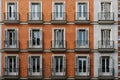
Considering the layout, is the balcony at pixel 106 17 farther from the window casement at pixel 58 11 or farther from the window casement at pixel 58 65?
the window casement at pixel 58 65

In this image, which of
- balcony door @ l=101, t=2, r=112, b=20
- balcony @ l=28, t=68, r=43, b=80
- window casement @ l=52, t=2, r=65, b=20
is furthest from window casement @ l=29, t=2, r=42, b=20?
balcony door @ l=101, t=2, r=112, b=20

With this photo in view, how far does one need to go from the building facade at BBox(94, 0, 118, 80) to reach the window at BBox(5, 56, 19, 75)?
A: 22.1ft

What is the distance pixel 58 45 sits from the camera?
36.0 m

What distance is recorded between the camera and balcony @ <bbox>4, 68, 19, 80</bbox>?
117 ft

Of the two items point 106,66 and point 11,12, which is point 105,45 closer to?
point 106,66

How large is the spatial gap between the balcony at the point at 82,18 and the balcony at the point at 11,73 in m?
6.66

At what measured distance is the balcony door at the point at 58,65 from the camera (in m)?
35.8

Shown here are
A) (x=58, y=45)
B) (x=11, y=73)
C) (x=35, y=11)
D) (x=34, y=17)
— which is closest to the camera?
(x=11, y=73)

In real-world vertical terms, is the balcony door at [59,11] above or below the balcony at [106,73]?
above

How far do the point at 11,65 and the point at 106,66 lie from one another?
813 cm

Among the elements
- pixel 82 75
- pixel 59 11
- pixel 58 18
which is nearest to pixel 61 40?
pixel 58 18

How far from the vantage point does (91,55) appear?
1419 inches

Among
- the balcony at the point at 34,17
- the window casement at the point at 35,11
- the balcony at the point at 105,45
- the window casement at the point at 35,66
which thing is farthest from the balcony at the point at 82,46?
the window casement at the point at 35,11

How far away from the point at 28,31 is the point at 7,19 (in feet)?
6.81
